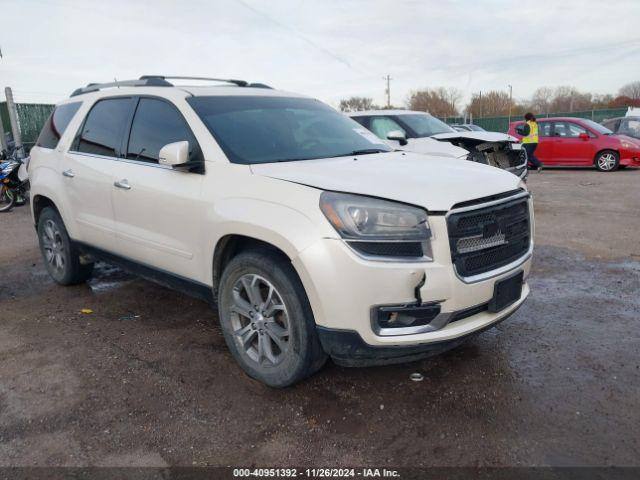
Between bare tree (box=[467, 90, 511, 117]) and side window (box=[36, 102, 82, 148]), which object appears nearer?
side window (box=[36, 102, 82, 148])

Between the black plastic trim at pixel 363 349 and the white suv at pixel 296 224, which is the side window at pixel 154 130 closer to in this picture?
the white suv at pixel 296 224

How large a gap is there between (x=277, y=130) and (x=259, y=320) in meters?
1.44

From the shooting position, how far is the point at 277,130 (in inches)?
150

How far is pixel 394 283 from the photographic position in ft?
8.57

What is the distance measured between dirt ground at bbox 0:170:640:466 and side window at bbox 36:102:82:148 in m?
1.55

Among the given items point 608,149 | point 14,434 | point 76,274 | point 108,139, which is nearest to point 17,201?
point 76,274

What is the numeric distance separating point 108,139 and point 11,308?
1.82 m

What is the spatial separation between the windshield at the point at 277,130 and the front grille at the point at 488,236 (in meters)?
1.21

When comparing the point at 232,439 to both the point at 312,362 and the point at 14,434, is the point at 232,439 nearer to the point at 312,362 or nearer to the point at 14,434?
the point at 312,362

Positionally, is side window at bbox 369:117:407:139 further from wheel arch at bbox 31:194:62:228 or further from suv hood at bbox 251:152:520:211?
suv hood at bbox 251:152:520:211

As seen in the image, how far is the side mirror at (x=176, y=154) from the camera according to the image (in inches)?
128

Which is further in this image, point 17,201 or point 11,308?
point 17,201

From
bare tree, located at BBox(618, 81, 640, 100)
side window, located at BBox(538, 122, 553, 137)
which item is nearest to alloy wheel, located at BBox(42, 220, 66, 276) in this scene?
side window, located at BBox(538, 122, 553, 137)

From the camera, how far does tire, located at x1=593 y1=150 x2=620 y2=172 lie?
47.2 ft
